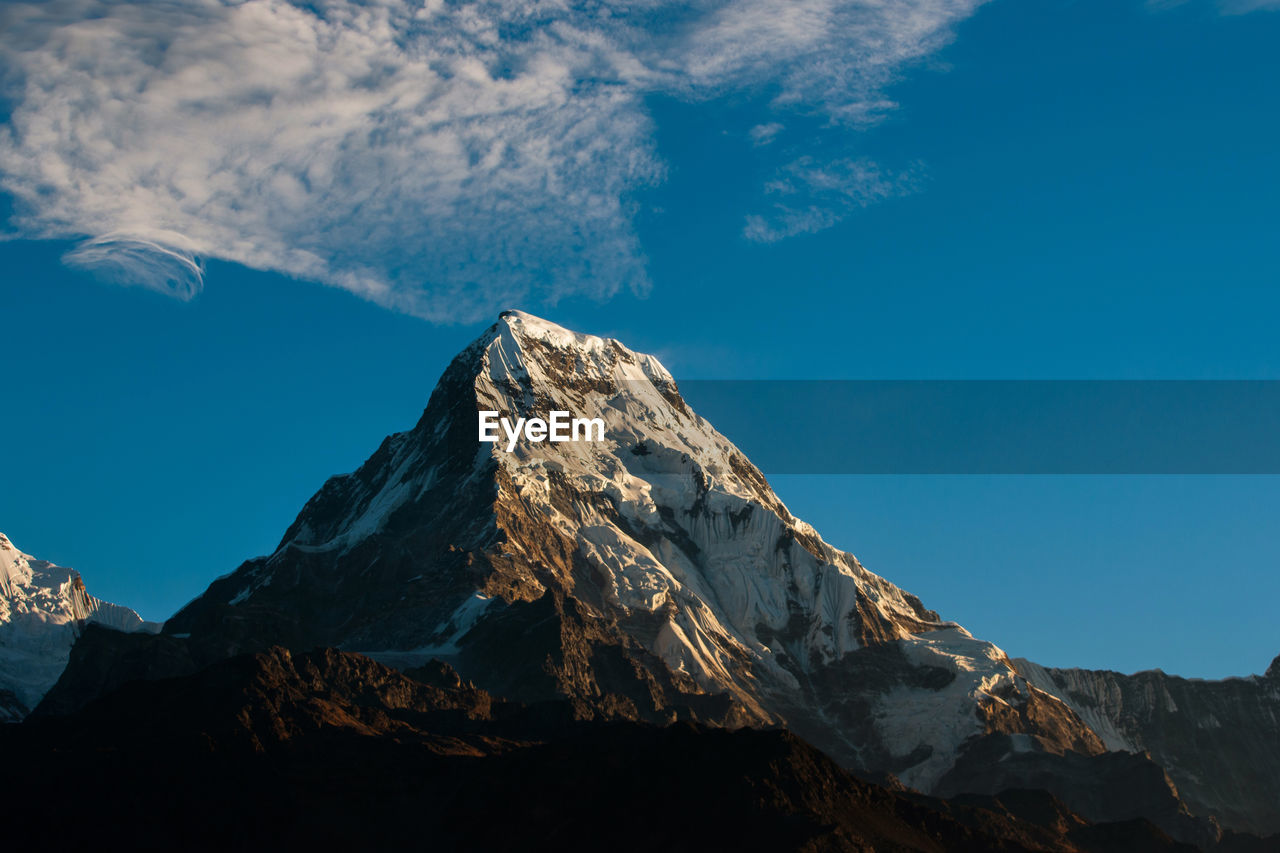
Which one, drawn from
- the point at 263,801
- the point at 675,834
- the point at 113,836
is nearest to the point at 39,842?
the point at 113,836

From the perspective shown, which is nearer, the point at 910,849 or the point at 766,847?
the point at 766,847

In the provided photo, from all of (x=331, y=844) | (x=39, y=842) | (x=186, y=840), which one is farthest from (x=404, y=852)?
(x=39, y=842)

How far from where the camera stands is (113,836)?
19025 cm

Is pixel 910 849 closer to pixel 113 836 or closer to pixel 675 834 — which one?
pixel 675 834

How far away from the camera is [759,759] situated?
648ft

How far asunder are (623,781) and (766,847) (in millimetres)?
23733

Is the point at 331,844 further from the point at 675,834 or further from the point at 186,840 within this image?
the point at 675,834

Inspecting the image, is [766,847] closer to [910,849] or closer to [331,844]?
[910,849]

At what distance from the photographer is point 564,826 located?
191 meters

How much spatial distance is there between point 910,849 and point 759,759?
63.3 feet

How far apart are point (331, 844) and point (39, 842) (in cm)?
3100

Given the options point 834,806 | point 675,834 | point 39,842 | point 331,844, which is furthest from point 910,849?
point 39,842

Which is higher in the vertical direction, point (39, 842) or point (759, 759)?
point (759, 759)

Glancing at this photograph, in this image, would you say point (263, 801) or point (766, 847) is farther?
point (263, 801)
